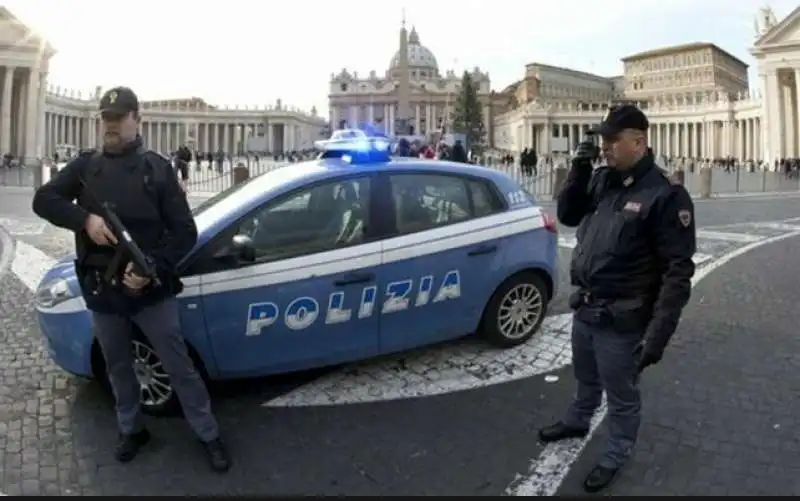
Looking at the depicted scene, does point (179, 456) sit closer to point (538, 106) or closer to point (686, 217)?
point (686, 217)

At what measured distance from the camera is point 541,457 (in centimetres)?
432

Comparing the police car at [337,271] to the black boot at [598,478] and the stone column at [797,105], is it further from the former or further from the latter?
the stone column at [797,105]

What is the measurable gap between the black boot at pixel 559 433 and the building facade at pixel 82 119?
32.8 ft

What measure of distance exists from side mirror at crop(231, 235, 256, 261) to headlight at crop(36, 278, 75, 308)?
1.18 metres

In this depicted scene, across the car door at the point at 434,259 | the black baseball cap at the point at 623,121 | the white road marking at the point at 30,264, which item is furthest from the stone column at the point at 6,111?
the black baseball cap at the point at 623,121

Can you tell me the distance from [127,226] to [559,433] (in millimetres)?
2821

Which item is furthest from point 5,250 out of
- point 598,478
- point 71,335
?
point 598,478

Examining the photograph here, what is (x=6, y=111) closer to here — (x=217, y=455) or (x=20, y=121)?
(x=20, y=121)

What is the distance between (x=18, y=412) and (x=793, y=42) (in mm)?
71312

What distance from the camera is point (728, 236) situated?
47.8ft

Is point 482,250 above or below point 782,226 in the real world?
below

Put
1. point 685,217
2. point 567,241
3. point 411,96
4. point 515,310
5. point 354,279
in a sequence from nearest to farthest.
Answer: point 685,217
point 354,279
point 515,310
point 567,241
point 411,96

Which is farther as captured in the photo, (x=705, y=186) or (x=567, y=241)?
(x=705, y=186)

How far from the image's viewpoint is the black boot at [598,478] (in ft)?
12.8
